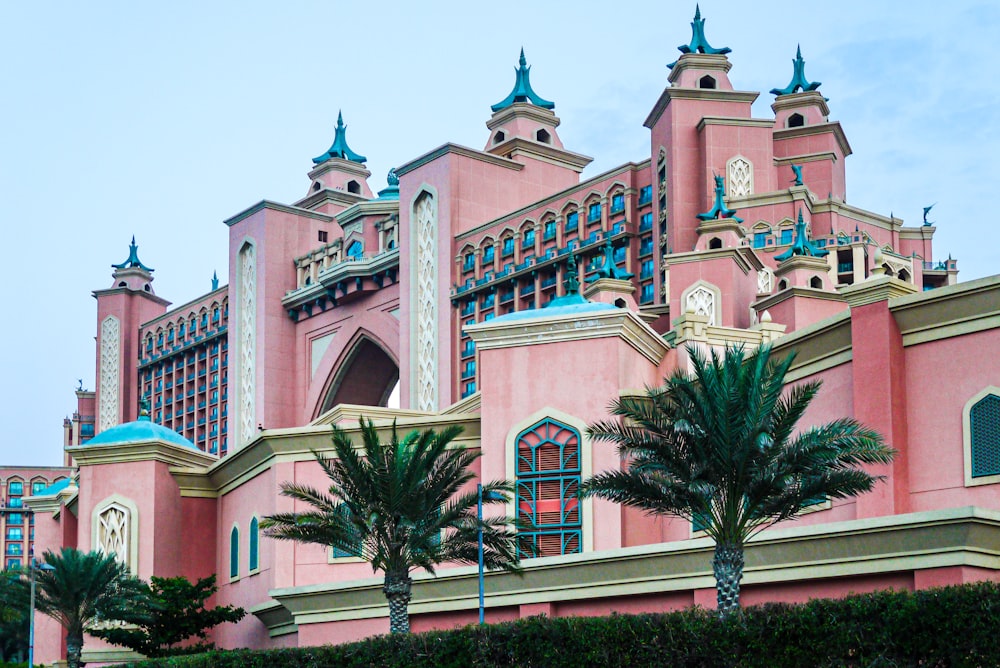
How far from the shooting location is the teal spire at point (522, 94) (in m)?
62.5

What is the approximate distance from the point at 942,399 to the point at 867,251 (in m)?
23.2

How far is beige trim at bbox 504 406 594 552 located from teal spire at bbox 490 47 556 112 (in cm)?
2988

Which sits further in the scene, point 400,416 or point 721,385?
point 400,416

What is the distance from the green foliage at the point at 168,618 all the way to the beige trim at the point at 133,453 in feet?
17.6

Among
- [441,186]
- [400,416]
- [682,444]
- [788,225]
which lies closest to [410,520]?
[682,444]

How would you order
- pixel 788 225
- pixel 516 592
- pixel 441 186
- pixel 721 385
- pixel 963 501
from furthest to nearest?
pixel 441 186 → pixel 788 225 → pixel 516 592 → pixel 963 501 → pixel 721 385

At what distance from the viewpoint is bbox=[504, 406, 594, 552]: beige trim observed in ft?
109

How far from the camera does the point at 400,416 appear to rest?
132ft

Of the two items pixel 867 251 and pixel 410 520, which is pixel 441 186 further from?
pixel 410 520

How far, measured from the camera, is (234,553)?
4225 centimetres

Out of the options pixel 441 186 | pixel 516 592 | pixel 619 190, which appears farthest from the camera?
pixel 441 186

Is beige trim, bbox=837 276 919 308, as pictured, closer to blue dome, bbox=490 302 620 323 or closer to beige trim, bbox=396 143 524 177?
blue dome, bbox=490 302 620 323

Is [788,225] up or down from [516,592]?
up

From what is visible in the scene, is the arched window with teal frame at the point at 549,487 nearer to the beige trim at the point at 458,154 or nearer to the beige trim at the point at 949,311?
the beige trim at the point at 949,311
